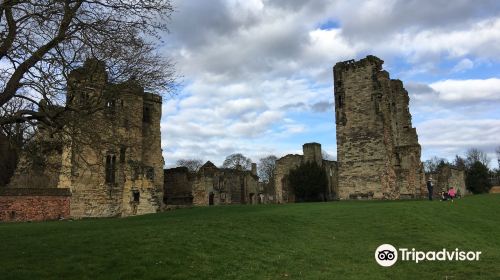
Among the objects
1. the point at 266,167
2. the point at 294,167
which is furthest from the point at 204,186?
the point at 266,167

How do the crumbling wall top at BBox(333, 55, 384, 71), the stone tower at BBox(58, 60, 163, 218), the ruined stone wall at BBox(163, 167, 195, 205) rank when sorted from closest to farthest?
the stone tower at BBox(58, 60, 163, 218)
the crumbling wall top at BBox(333, 55, 384, 71)
the ruined stone wall at BBox(163, 167, 195, 205)

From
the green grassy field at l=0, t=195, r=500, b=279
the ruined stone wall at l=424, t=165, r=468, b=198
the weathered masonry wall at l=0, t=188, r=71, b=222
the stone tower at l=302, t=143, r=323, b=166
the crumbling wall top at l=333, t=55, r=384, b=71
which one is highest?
the crumbling wall top at l=333, t=55, r=384, b=71

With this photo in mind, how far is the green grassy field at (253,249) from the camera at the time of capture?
11.1 metres

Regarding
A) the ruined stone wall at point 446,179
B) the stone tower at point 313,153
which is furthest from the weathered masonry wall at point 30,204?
the ruined stone wall at point 446,179

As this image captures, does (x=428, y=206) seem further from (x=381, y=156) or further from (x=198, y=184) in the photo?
(x=198, y=184)

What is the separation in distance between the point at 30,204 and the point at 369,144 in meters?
26.8

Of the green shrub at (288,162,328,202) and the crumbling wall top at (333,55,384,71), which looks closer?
the crumbling wall top at (333,55,384,71)

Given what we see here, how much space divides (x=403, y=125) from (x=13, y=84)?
4229 cm

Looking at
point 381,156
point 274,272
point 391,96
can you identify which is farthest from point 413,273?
point 391,96

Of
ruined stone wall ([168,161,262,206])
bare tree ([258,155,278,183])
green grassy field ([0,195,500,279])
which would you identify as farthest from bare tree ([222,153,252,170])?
green grassy field ([0,195,500,279])

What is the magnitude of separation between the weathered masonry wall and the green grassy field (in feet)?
44.2

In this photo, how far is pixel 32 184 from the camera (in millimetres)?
35125

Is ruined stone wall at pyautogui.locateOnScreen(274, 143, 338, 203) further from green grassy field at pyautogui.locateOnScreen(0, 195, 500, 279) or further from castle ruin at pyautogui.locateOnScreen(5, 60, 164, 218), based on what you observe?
green grassy field at pyautogui.locateOnScreen(0, 195, 500, 279)

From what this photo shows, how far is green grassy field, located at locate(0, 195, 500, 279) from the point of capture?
1115cm
